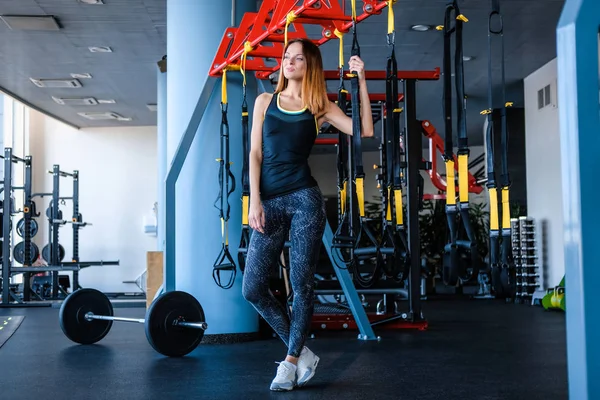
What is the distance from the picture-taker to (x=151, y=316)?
341 cm

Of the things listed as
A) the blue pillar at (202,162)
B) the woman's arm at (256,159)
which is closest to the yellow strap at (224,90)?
the blue pillar at (202,162)

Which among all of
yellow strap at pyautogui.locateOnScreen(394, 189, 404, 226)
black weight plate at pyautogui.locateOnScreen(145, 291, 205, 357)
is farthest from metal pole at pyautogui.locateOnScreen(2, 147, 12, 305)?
yellow strap at pyautogui.locateOnScreen(394, 189, 404, 226)

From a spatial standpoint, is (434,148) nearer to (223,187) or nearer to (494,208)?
(223,187)

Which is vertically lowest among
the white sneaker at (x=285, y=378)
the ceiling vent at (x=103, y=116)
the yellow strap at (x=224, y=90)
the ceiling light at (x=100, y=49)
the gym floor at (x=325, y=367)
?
the gym floor at (x=325, y=367)

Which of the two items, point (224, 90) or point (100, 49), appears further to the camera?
point (100, 49)

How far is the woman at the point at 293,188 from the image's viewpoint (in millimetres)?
2592

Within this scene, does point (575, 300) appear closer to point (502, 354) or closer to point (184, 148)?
point (502, 354)

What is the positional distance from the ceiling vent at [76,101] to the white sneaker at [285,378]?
8.27 meters

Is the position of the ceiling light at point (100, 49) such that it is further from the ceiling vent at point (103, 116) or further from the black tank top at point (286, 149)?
the black tank top at point (286, 149)

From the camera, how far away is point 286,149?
260cm

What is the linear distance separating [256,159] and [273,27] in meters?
0.94

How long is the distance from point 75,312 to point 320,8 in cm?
229

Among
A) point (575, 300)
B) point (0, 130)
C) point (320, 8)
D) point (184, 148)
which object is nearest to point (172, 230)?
point (184, 148)

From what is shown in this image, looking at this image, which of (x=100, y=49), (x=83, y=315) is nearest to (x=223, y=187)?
(x=83, y=315)
